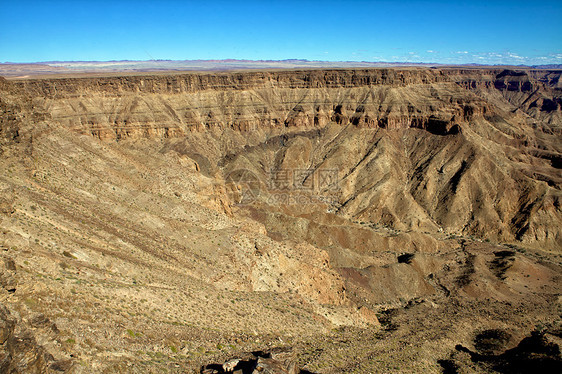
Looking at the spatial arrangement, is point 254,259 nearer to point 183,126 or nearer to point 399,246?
point 399,246

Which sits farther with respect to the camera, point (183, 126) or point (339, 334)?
point (183, 126)

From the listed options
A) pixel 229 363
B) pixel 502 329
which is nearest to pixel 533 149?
pixel 502 329

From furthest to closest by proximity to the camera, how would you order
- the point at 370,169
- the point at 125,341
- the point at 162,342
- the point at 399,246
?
the point at 370,169 → the point at 399,246 → the point at 162,342 → the point at 125,341

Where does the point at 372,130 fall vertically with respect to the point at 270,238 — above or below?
above

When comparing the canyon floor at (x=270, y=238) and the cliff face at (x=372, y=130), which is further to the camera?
the cliff face at (x=372, y=130)

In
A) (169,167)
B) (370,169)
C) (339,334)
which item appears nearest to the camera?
(339,334)

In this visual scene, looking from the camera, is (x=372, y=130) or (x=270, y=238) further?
(x=372, y=130)

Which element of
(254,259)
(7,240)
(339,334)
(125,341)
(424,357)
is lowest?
(424,357)

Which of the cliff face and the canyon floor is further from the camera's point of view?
the cliff face
